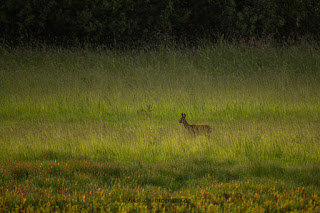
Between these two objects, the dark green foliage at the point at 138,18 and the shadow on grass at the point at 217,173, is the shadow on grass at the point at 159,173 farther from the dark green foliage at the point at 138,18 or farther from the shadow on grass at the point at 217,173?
the dark green foliage at the point at 138,18

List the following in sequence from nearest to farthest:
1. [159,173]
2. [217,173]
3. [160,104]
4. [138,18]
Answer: [159,173] → [217,173] → [160,104] → [138,18]

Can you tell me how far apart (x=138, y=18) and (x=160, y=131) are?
617 inches

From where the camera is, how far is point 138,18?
947 inches

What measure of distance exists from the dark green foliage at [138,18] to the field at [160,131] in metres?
4.26

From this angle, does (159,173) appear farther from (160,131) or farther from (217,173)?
(160,131)

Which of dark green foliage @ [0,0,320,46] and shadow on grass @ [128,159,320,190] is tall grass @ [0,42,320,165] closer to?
shadow on grass @ [128,159,320,190]

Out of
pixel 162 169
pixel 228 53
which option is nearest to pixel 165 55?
pixel 228 53

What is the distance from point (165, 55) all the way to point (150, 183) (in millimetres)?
13150

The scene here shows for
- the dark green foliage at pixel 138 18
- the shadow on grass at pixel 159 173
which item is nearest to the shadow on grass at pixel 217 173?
the shadow on grass at pixel 159 173

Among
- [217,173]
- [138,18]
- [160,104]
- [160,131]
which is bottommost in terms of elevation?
[217,173]

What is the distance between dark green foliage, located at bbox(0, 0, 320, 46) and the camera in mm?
22703

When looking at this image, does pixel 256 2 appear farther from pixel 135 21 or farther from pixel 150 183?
pixel 150 183

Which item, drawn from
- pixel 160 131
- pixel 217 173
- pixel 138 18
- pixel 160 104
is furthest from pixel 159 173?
pixel 138 18

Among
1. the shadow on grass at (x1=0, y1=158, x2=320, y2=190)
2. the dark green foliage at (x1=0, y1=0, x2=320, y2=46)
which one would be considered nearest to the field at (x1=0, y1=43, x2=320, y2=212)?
the shadow on grass at (x1=0, y1=158, x2=320, y2=190)
